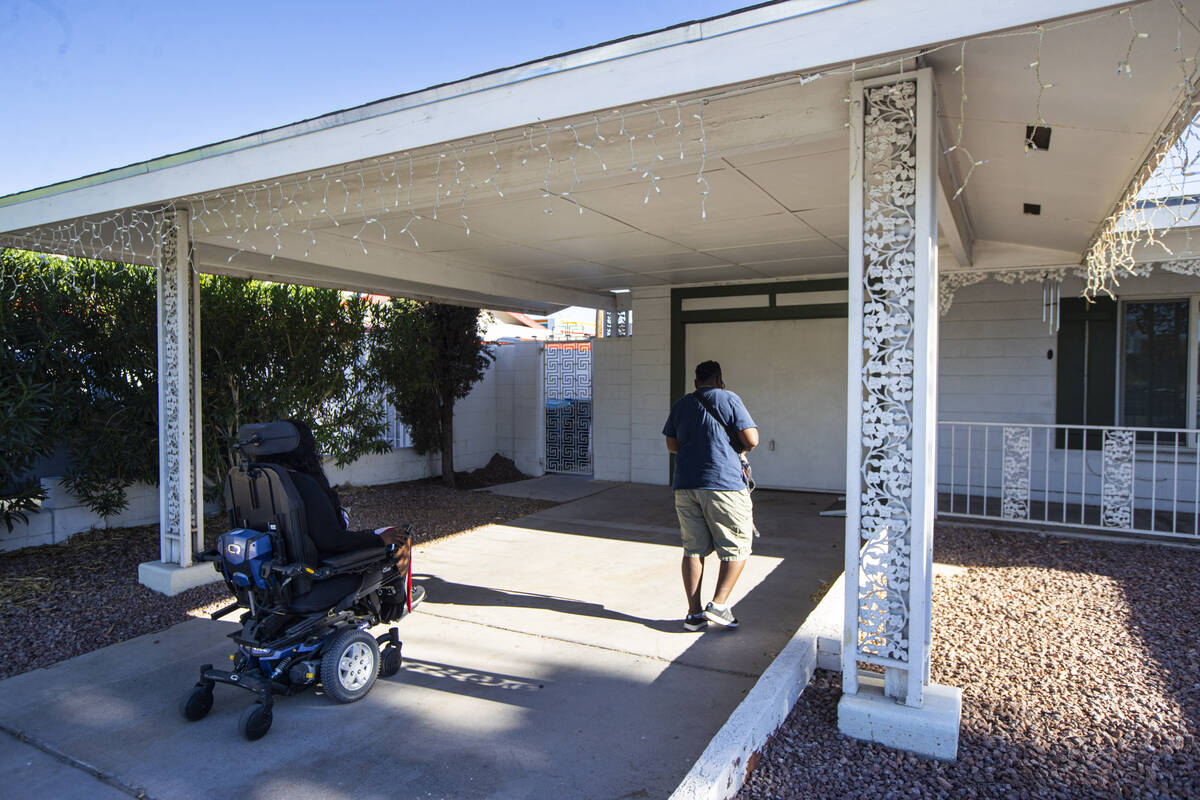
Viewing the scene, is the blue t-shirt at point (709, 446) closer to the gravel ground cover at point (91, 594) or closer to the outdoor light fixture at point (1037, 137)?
the outdoor light fixture at point (1037, 137)

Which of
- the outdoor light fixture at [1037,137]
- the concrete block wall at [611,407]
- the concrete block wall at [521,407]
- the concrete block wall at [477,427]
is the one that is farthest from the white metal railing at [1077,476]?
the concrete block wall at [477,427]

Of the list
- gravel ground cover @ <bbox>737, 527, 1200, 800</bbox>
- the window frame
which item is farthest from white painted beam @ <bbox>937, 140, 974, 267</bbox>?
gravel ground cover @ <bbox>737, 527, 1200, 800</bbox>

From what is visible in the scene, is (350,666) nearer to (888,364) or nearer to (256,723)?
(256,723)

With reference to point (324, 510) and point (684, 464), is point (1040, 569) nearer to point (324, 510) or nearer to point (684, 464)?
point (684, 464)

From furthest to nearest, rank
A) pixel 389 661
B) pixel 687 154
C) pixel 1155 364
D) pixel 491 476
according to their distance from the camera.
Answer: pixel 491 476
pixel 1155 364
pixel 389 661
pixel 687 154

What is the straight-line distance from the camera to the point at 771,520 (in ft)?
23.4

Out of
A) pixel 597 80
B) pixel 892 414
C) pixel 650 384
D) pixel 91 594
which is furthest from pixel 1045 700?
pixel 650 384

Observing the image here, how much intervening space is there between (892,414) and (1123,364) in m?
5.86

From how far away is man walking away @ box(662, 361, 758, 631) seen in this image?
3973 mm

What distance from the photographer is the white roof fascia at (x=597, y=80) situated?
7.51ft

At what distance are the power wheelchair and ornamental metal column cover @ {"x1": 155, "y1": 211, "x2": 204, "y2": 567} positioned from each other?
2031 mm

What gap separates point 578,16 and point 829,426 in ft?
18.1

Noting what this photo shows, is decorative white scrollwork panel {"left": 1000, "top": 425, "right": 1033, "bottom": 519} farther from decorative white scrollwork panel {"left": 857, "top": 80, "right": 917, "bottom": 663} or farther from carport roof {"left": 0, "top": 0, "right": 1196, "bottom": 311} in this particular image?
decorative white scrollwork panel {"left": 857, "top": 80, "right": 917, "bottom": 663}

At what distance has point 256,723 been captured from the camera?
115 inches
